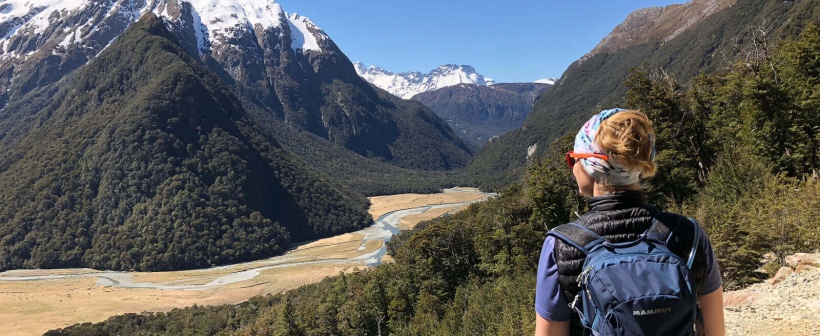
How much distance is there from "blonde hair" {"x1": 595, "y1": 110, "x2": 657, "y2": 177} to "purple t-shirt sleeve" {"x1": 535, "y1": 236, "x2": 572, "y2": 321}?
2.03 ft

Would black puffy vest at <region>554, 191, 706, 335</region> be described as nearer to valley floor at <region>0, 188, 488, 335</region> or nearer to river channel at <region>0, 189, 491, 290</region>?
valley floor at <region>0, 188, 488, 335</region>

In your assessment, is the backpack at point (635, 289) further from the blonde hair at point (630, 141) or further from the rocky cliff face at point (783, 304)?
the rocky cliff face at point (783, 304)

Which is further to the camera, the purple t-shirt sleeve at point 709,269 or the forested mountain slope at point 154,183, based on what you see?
the forested mountain slope at point 154,183

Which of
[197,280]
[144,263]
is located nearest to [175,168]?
[144,263]

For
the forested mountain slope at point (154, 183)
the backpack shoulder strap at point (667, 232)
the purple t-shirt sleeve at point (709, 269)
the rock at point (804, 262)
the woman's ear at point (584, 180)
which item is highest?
the forested mountain slope at point (154, 183)

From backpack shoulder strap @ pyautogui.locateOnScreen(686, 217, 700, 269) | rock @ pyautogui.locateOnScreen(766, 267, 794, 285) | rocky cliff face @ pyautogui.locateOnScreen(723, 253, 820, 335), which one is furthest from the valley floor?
backpack shoulder strap @ pyautogui.locateOnScreen(686, 217, 700, 269)

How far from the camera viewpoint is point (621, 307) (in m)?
2.53

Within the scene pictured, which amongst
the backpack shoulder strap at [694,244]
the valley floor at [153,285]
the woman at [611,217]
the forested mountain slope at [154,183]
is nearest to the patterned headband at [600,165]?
the woman at [611,217]

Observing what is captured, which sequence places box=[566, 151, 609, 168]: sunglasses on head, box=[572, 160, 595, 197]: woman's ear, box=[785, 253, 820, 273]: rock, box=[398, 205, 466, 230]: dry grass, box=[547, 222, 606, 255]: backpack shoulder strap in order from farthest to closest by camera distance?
box=[398, 205, 466, 230]: dry grass < box=[785, 253, 820, 273]: rock < box=[572, 160, 595, 197]: woman's ear < box=[566, 151, 609, 168]: sunglasses on head < box=[547, 222, 606, 255]: backpack shoulder strap

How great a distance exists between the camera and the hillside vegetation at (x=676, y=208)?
57.0 feet

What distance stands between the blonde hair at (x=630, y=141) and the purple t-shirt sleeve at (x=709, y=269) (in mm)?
533

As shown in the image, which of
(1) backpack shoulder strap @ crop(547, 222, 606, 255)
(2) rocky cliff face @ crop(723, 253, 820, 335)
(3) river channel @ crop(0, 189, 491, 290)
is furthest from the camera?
(3) river channel @ crop(0, 189, 491, 290)

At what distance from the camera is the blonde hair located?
2.74 meters

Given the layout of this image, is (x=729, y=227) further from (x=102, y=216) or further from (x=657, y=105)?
(x=102, y=216)
